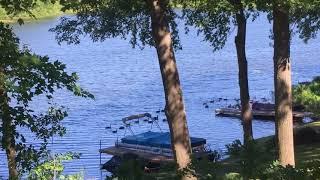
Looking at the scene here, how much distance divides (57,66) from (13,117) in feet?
2.83

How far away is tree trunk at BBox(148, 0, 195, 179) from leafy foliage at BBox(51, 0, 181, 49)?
73.6 inches

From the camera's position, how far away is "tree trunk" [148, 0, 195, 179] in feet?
36.7

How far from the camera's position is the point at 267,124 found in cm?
4072

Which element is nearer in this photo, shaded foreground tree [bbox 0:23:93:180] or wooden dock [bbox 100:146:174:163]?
shaded foreground tree [bbox 0:23:93:180]

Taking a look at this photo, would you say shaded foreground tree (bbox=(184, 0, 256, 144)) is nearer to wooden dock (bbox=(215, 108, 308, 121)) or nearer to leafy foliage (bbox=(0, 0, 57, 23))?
leafy foliage (bbox=(0, 0, 57, 23))

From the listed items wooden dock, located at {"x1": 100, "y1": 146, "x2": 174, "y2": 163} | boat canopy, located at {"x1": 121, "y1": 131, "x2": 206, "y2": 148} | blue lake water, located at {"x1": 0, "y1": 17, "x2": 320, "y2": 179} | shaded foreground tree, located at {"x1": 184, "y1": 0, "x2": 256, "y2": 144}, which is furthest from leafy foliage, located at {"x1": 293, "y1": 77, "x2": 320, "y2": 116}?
shaded foreground tree, located at {"x1": 184, "y1": 0, "x2": 256, "y2": 144}

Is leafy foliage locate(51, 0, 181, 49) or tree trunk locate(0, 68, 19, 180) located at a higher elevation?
leafy foliage locate(51, 0, 181, 49)

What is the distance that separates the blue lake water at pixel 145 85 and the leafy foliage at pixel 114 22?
29.8 feet

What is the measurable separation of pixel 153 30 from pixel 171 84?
112 cm

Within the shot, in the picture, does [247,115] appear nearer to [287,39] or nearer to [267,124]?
[287,39]

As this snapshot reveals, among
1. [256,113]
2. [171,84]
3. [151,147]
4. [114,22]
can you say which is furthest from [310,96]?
[256,113]

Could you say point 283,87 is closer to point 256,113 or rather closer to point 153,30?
point 153,30

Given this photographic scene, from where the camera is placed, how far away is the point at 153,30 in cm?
1126

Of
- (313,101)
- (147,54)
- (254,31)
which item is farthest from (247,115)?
(254,31)
